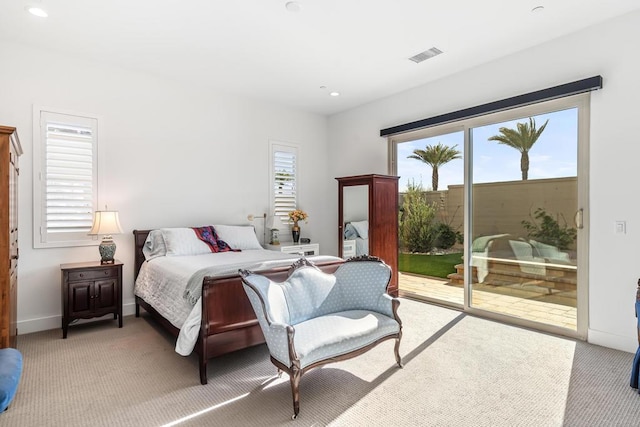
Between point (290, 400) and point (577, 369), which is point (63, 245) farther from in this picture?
point (577, 369)

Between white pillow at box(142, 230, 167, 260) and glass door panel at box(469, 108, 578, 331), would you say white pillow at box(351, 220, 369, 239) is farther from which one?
white pillow at box(142, 230, 167, 260)

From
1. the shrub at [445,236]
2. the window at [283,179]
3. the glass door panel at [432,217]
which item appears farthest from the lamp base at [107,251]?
the shrub at [445,236]

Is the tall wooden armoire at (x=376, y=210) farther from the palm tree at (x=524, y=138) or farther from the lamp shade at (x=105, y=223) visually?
the lamp shade at (x=105, y=223)

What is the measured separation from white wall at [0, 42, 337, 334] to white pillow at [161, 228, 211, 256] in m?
0.45

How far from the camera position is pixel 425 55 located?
396 centimetres

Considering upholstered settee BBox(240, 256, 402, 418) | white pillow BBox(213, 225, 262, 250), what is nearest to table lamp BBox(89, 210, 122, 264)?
white pillow BBox(213, 225, 262, 250)

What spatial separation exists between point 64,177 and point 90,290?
4.24 feet

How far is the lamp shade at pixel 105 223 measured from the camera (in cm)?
381

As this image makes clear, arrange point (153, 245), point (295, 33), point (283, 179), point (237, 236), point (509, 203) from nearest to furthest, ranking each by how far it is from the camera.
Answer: point (295, 33) → point (509, 203) → point (153, 245) → point (237, 236) → point (283, 179)

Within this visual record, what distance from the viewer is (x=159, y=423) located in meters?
2.14

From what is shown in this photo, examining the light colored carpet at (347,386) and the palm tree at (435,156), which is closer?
the light colored carpet at (347,386)

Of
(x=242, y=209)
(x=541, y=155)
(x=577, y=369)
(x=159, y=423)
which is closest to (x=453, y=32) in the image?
(x=541, y=155)

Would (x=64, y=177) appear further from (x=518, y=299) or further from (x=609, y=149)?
(x=609, y=149)

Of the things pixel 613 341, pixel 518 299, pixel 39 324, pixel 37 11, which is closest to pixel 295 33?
pixel 37 11
